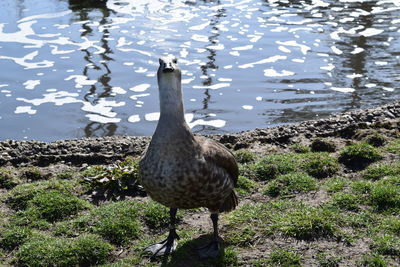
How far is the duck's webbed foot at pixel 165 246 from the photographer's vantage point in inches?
255

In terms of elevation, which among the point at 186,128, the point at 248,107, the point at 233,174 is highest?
the point at 186,128

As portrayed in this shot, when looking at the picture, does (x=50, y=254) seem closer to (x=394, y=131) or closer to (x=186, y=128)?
(x=186, y=128)

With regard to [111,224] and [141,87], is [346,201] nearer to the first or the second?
[111,224]

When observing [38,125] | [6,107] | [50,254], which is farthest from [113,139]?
[50,254]

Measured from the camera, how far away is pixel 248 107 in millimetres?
12578

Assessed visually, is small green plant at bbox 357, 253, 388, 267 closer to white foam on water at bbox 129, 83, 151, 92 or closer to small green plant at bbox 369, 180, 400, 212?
small green plant at bbox 369, 180, 400, 212

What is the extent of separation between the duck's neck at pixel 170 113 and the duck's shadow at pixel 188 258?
1531 millimetres

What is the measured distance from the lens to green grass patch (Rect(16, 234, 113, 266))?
6.45 metres

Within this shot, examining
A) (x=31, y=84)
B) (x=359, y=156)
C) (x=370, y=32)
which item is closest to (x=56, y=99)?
(x=31, y=84)

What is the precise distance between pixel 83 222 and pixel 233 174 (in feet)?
7.08

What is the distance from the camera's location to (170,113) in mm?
5832

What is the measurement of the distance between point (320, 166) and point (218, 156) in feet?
9.82

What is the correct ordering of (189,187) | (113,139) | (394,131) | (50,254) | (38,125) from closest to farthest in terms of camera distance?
(189,187) < (50,254) < (394,131) < (113,139) < (38,125)

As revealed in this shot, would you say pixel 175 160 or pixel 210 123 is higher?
pixel 175 160
